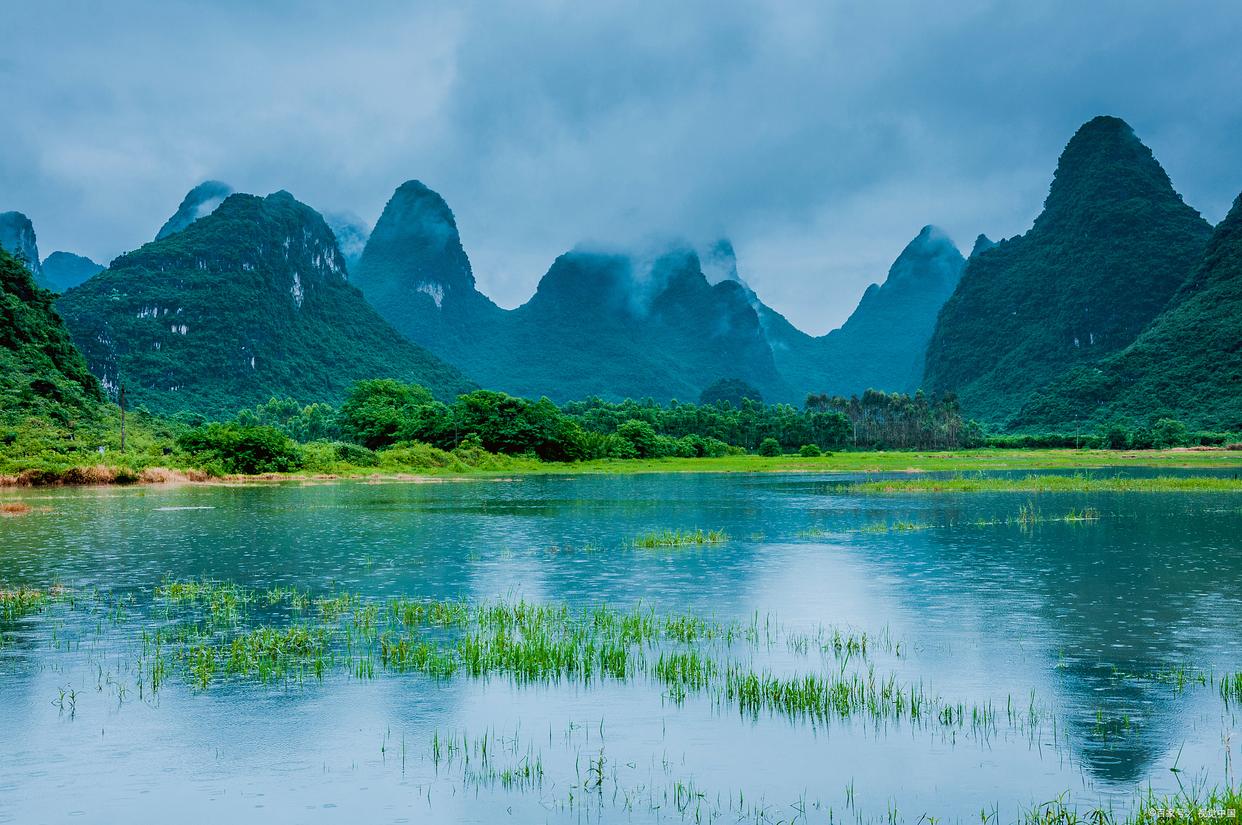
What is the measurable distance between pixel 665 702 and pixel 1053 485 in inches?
1757

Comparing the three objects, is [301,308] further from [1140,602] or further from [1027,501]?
[1140,602]

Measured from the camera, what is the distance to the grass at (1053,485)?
4712cm

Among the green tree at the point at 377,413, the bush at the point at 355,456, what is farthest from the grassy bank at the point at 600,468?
the green tree at the point at 377,413

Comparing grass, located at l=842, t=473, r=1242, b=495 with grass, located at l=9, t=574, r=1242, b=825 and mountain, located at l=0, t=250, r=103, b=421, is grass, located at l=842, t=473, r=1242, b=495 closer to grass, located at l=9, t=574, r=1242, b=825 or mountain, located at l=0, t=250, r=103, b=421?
grass, located at l=9, t=574, r=1242, b=825

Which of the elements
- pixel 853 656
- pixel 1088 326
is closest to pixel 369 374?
pixel 1088 326

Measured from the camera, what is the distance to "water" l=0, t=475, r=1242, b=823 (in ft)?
28.6

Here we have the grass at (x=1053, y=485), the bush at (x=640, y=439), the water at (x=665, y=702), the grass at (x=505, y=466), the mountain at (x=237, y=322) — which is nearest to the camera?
the water at (x=665, y=702)

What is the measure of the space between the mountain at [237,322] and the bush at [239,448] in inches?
2754

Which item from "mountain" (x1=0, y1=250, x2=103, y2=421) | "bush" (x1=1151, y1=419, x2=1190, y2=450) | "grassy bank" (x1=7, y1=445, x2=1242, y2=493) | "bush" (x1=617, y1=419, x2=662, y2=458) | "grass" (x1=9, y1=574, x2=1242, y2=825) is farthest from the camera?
"bush" (x1=1151, y1=419, x2=1190, y2=450)

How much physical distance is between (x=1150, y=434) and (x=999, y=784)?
11256cm

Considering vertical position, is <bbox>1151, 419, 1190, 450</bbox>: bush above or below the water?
above

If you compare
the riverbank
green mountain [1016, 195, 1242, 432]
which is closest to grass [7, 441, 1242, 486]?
the riverbank

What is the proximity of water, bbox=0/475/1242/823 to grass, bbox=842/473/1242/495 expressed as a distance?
2052 centimetres

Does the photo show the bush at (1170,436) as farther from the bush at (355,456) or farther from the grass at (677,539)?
the grass at (677,539)
